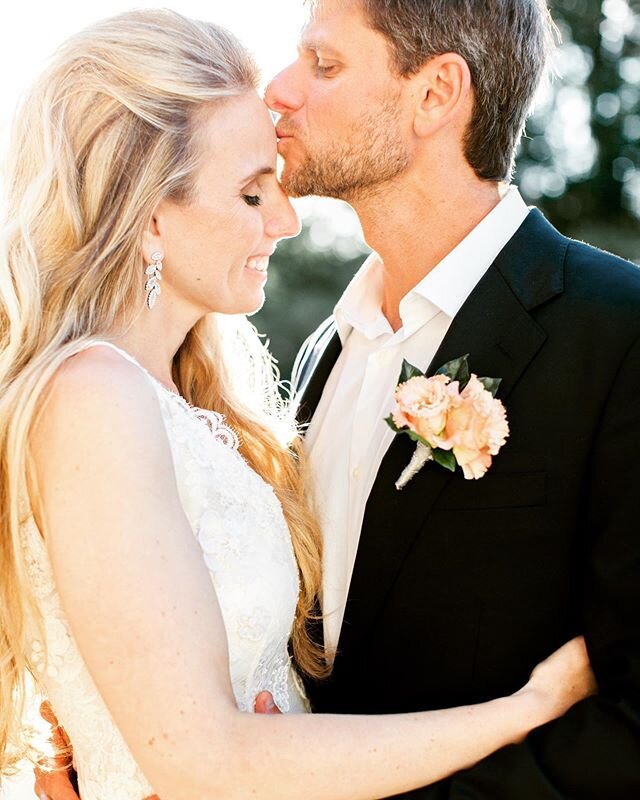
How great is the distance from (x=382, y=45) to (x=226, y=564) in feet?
5.37

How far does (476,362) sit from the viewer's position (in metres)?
2.88

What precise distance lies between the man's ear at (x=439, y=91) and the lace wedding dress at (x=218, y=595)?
1174mm

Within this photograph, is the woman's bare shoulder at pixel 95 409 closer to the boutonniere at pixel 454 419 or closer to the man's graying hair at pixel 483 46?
the boutonniere at pixel 454 419

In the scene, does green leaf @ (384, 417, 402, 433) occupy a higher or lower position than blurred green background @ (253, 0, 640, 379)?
higher

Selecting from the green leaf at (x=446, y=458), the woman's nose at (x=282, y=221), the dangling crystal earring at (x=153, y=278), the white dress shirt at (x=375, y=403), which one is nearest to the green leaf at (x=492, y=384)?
the green leaf at (x=446, y=458)

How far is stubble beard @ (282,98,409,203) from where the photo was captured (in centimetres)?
334

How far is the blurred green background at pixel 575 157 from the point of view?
14359 mm

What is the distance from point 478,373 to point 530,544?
0.45 metres

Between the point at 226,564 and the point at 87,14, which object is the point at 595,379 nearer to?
the point at 226,564

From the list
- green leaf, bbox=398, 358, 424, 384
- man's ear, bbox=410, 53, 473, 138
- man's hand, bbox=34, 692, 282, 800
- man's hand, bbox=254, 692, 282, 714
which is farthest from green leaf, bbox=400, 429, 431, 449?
man's hand, bbox=34, 692, 282, 800

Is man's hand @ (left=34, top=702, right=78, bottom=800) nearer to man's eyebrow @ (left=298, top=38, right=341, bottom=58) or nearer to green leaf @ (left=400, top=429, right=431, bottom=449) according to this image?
green leaf @ (left=400, top=429, right=431, bottom=449)

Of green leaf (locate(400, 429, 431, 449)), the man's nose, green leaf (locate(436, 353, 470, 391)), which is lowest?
green leaf (locate(400, 429, 431, 449))

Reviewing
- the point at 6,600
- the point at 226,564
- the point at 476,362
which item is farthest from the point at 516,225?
the point at 6,600

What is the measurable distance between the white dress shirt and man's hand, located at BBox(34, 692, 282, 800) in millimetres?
767
